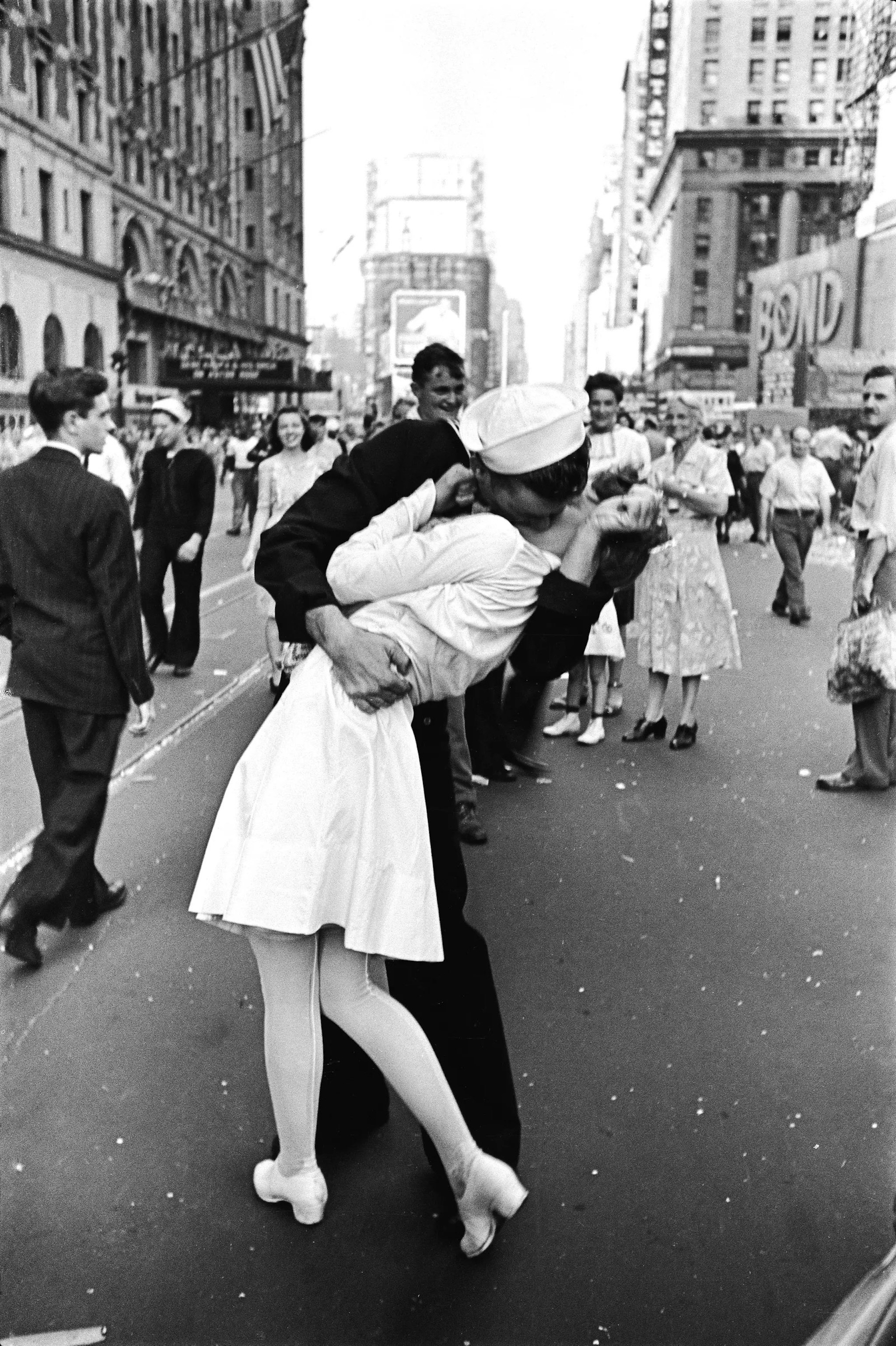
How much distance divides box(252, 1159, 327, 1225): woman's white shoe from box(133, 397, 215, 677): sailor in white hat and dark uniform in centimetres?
606

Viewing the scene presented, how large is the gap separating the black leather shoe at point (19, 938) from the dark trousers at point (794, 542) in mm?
9193

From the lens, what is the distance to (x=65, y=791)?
4.02 m

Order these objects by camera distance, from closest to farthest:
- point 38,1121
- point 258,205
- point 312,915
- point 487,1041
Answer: point 312,915 → point 487,1041 → point 38,1121 → point 258,205

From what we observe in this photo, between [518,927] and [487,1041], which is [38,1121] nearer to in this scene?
[487,1041]

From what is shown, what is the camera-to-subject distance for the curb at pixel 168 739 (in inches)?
184

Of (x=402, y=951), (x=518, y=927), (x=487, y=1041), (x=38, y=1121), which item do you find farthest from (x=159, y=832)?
(x=402, y=951)

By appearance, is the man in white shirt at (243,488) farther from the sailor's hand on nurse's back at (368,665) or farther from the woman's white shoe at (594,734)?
the sailor's hand on nurse's back at (368,665)

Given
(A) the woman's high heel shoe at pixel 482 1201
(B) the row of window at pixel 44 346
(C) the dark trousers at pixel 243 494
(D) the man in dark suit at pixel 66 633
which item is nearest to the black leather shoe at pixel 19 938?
(D) the man in dark suit at pixel 66 633

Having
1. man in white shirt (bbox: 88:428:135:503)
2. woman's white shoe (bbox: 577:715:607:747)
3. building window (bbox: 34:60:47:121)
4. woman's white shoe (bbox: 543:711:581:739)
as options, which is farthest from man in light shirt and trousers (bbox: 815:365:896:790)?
man in white shirt (bbox: 88:428:135:503)

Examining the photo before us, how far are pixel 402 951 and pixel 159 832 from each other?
3022 mm

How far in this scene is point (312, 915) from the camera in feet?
7.55

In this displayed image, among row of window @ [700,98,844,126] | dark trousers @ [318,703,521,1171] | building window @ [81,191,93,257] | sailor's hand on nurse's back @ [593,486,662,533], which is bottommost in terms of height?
dark trousers @ [318,703,521,1171]

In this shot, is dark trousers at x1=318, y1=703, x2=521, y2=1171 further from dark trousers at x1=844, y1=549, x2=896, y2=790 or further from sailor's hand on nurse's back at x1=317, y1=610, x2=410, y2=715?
dark trousers at x1=844, y1=549, x2=896, y2=790

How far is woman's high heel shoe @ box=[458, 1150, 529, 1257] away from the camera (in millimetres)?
2514
